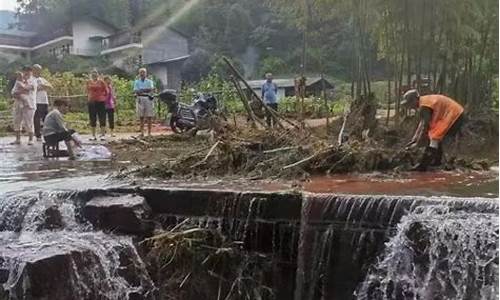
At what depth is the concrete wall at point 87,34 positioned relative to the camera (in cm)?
3347

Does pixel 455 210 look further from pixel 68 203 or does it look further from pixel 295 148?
pixel 68 203

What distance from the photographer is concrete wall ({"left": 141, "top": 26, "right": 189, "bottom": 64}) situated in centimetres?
3041

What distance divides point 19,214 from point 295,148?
2.69 metres

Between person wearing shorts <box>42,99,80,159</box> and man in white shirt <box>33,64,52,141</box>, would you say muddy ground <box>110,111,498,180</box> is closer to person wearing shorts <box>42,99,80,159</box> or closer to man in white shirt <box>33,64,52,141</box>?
person wearing shorts <box>42,99,80,159</box>

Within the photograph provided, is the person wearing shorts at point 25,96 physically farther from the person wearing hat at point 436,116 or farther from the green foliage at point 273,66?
the green foliage at point 273,66

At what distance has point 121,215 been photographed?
5.63 metres

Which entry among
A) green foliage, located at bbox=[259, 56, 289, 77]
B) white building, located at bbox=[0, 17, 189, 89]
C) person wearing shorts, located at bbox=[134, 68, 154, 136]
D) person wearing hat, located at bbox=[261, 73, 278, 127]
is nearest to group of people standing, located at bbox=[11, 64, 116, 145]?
person wearing shorts, located at bbox=[134, 68, 154, 136]

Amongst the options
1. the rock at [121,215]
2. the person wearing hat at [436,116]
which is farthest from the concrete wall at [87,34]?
the rock at [121,215]

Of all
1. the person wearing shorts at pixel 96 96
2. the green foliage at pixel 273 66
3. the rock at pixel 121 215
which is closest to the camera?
the rock at pixel 121 215

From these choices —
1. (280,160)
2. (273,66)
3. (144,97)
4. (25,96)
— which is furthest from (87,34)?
(280,160)

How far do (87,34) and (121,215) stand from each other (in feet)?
95.3

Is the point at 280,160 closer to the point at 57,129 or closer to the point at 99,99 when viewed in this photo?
the point at 57,129

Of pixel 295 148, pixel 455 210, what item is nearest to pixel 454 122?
pixel 295 148

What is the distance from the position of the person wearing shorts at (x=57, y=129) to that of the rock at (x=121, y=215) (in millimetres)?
3067
